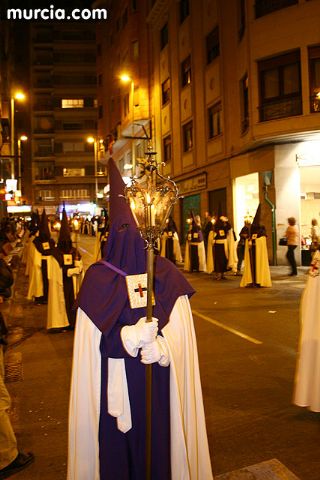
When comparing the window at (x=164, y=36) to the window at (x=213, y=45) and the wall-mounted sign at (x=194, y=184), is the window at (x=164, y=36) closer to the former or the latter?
the window at (x=213, y=45)

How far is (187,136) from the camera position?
28.3 meters

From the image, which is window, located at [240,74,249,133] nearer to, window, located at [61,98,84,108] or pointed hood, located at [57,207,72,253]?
pointed hood, located at [57,207,72,253]

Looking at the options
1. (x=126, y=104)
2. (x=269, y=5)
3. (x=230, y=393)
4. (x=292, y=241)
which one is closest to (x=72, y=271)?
(x=230, y=393)

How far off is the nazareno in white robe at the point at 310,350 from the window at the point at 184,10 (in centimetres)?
2580

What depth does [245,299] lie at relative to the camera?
11.8 m

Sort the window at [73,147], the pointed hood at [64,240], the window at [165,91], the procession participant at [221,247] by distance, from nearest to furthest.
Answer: the pointed hood at [64,240]
the procession participant at [221,247]
the window at [165,91]
the window at [73,147]

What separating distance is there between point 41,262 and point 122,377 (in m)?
9.19

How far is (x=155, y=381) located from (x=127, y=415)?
0.88ft

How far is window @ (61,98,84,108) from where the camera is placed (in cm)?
7125

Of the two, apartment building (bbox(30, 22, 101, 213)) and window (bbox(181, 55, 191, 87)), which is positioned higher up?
apartment building (bbox(30, 22, 101, 213))

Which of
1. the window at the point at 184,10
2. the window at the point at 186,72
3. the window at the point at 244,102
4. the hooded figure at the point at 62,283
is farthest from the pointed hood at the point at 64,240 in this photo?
the window at the point at 184,10

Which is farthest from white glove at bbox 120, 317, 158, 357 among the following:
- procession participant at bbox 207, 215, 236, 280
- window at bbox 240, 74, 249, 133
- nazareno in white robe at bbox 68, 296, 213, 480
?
window at bbox 240, 74, 249, 133

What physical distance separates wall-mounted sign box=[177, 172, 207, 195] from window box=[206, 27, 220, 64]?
19.5 ft

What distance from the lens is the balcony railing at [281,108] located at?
17922mm
